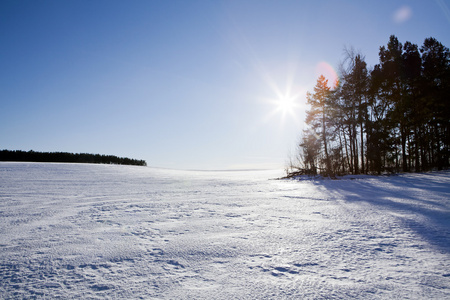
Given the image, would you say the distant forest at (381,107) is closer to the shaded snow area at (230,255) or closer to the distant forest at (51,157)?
the shaded snow area at (230,255)

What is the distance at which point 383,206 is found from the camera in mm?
3465

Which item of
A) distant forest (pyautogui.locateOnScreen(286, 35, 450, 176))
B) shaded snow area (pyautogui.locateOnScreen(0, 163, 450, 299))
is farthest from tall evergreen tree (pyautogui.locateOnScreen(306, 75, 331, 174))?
shaded snow area (pyautogui.locateOnScreen(0, 163, 450, 299))

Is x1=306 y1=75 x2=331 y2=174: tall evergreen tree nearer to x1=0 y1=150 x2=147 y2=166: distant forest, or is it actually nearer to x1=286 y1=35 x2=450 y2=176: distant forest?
x1=286 y1=35 x2=450 y2=176: distant forest

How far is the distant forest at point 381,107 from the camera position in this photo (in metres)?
16.5

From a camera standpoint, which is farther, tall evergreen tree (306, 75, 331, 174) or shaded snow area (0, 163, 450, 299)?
tall evergreen tree (306, 75, 331, 174)

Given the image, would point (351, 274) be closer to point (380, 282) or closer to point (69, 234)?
point (380, 282)

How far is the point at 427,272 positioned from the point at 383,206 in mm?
2443

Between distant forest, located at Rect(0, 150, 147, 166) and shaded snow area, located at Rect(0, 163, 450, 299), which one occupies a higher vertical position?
distant forest, located at Rect(0, 150, 147, 166)

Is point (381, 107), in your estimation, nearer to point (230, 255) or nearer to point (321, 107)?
point (321, 107)

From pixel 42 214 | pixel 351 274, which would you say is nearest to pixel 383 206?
pixel 351 274

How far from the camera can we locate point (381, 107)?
18.8 meters

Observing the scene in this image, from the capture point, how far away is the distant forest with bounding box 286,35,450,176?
54.0 ft

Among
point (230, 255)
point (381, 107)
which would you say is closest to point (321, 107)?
point (381, 107)

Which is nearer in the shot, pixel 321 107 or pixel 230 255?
pixel 230 255
